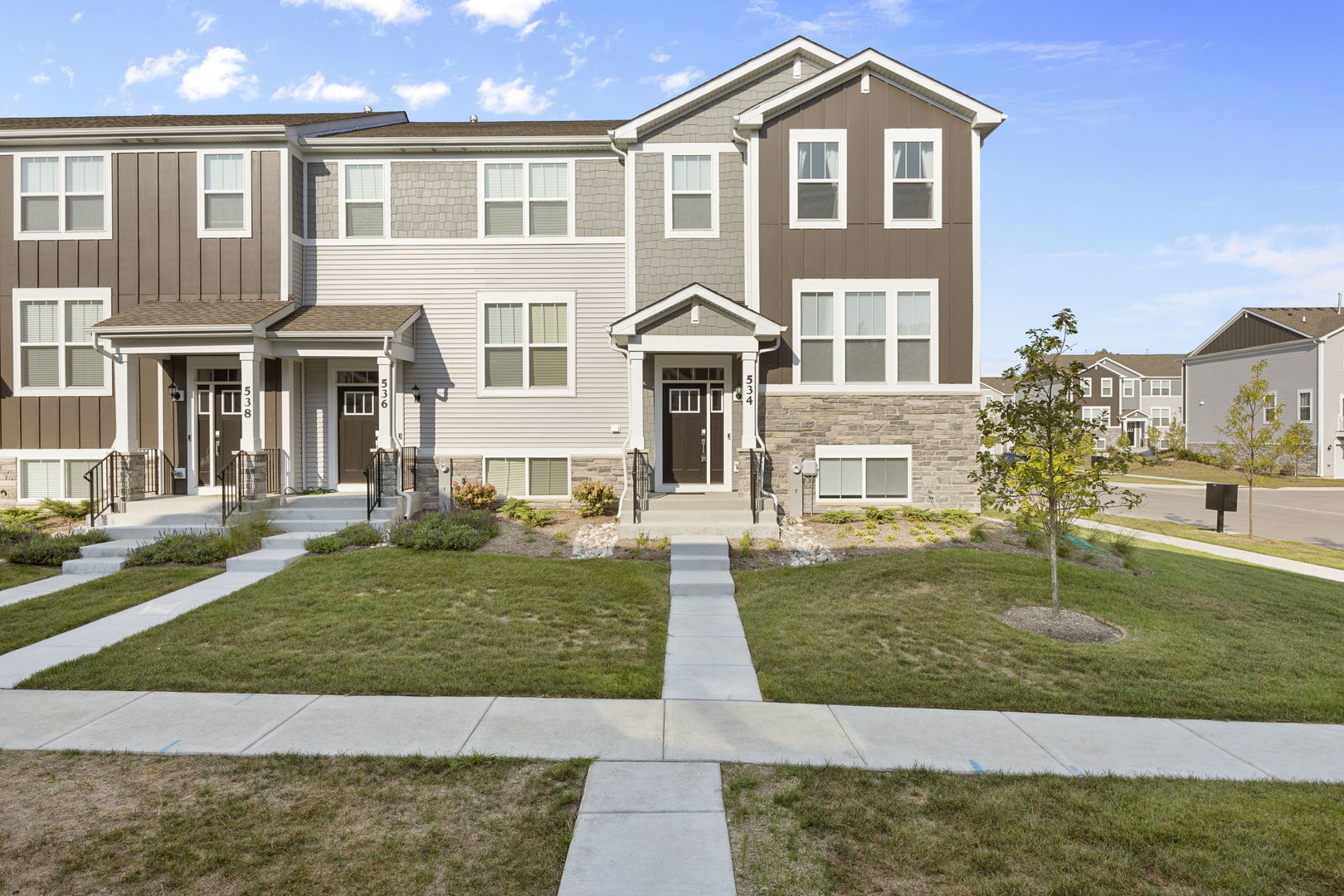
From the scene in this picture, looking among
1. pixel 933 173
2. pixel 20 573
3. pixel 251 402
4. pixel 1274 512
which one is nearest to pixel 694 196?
pixel 933 173

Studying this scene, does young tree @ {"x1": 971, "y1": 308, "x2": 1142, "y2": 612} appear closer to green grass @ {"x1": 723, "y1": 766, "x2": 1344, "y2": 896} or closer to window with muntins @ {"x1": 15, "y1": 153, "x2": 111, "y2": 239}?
green grass @ {"x1": 723, "y1": 766, "x2": 1344, "y2": 896}

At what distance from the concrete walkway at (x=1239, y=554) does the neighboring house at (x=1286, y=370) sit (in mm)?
19131

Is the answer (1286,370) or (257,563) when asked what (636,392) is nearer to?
(257,563)

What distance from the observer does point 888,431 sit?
46.8ft

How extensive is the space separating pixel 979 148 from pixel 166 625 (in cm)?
1513

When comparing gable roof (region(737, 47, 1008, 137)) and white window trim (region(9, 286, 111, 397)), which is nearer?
gable roof (region(737, 47, 1008, 137))

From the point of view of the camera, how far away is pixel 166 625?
776 cm

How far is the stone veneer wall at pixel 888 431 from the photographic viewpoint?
46.5 ft

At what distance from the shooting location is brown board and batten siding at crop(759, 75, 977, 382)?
14.0m

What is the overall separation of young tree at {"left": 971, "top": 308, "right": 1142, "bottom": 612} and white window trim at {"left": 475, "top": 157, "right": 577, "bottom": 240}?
31.2 ft

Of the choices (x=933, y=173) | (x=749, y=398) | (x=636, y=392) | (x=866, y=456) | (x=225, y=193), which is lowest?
(x=866, y=456)

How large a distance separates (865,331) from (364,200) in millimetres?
10401

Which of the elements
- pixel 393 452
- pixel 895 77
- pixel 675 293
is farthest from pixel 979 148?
pixel 393 452

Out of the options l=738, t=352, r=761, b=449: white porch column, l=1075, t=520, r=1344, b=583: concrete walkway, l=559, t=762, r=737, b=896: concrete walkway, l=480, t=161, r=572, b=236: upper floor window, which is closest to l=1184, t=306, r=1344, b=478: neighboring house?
l=1075, t=520, r=1344, b=583: concrete walkway
